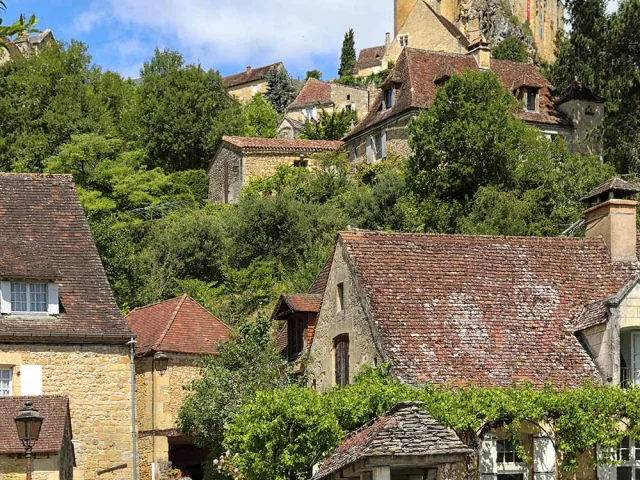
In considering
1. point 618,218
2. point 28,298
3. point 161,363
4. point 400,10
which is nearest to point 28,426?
point 28,298

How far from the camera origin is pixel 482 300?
1081 inches

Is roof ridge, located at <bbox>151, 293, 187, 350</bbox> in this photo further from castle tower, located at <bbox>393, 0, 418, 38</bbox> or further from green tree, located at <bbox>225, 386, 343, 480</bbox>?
castle tower, located at <bbox>393, 0, 418, 38</bbox>

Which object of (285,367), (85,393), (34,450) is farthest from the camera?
(285,367)

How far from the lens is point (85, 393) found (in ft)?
95.6

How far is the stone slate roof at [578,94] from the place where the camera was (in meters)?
60.7

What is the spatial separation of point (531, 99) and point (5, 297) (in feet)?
121

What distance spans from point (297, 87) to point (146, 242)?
6735 centimetres

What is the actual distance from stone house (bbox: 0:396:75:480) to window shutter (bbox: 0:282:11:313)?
104 inches

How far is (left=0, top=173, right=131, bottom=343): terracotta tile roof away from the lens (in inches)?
1131

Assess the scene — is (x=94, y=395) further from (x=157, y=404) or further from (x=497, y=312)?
(x=497, y=312)

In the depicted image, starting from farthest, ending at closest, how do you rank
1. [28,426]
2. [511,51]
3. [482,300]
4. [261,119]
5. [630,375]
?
[511,51], [261,119], [482,300], [630,375], [28,426]

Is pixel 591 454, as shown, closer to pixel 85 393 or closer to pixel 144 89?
pixel 85 393

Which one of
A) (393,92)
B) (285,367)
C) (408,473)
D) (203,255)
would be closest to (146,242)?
(203,255)

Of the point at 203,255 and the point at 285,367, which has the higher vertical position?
the point at 203,255
